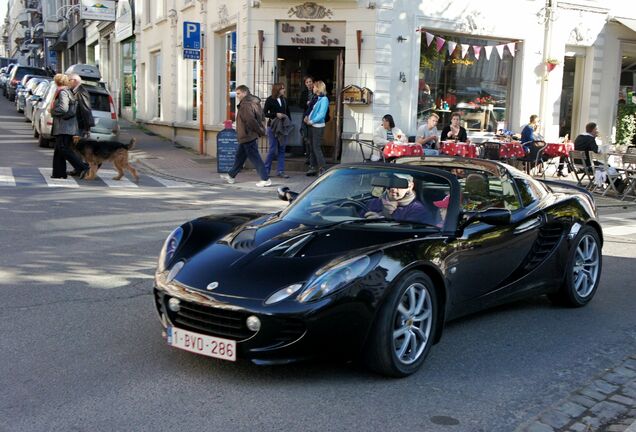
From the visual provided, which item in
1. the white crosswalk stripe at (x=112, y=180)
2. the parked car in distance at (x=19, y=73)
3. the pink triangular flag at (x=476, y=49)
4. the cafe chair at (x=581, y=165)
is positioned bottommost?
the white crosswalk stripe at (x=112, y=180)

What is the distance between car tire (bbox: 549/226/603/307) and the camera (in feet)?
20.0

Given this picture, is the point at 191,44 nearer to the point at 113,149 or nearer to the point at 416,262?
the point at 113,149

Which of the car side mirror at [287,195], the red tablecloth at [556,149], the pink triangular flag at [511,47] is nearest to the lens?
the car side mirror at [287,195]

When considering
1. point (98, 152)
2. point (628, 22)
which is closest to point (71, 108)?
point (98, 152)

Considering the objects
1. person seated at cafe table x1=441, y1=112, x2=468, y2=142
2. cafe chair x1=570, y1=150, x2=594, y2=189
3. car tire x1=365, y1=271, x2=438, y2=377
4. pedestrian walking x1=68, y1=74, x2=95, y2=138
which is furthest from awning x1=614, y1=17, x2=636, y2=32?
car tire x1=365, y1=271, x2=438, y2=377

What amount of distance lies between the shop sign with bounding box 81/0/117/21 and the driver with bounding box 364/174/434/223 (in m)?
28.1

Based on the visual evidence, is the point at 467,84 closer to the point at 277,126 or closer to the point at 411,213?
the point at 277,126

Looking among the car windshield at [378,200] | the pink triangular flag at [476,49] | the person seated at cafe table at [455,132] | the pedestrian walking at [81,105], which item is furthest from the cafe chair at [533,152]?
the car windshield at [378,200]

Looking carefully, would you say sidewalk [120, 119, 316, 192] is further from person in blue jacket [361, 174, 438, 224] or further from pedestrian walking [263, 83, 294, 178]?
person in blue jacket [361, 174, 438, 224]

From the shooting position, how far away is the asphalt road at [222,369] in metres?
3.80

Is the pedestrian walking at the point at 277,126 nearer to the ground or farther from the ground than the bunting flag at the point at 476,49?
nearer to the ground

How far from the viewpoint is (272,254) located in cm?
447

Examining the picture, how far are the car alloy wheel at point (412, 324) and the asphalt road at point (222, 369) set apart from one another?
163 mm

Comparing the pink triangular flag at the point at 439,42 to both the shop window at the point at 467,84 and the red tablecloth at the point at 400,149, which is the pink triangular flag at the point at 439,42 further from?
the red tablecloth at the point at 400,149
